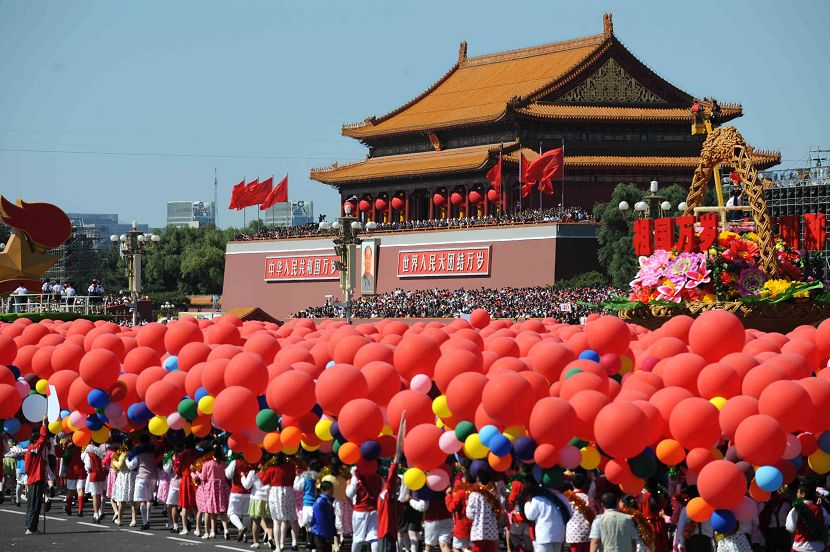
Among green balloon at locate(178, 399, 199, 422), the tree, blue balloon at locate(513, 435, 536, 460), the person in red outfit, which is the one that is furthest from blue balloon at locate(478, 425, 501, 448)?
the tree

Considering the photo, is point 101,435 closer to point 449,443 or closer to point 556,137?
point 449,443

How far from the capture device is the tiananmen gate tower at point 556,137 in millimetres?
49531

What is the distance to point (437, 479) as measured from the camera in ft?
46.4

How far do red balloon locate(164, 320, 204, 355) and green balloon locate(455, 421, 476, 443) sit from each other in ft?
20.8

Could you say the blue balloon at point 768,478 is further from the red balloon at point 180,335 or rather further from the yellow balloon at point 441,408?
the red balloon at point 180,335

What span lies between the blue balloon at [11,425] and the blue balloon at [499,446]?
8080 millimetres

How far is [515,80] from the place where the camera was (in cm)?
5428

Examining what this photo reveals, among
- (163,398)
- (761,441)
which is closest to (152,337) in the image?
(163,398)

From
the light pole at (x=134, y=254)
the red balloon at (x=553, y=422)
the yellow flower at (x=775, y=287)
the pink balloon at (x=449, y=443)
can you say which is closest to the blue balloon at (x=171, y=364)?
the pink balloon at (x=449, y=443)

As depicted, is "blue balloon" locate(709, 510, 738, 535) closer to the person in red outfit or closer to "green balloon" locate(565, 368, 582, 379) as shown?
"green balloon" locate(565, 368, 582, 379)

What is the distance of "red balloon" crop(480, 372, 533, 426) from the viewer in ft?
45.0

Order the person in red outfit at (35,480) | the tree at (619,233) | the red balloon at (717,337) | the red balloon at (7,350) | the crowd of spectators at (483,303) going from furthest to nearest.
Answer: the tree at (619,233)
the crowd of spectators at (483,303)
the red balloon at (7,350)
the person in red outfit at (35,480)
the red balloon at (717,337)

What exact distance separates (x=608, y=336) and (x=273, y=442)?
405 centimetres

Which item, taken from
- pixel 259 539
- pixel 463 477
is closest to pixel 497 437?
pixel 463 477
